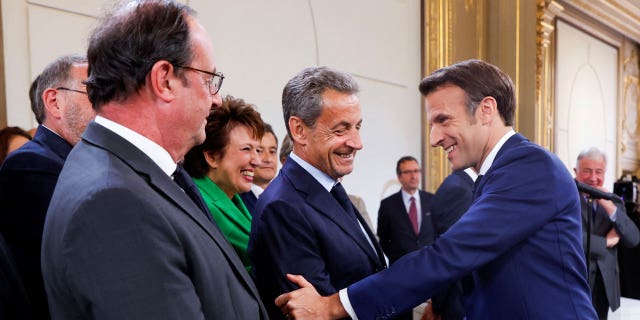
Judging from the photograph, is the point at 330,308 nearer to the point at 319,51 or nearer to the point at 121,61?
the point at 121,61

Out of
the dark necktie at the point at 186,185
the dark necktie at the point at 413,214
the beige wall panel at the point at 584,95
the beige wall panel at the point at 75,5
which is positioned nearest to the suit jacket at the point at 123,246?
the dark necktie at the point at 186,185

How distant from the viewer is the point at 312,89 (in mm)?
1528

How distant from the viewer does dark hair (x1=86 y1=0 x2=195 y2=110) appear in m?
0.95

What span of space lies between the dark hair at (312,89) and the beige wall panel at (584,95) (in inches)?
249

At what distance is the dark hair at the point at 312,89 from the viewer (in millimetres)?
1526

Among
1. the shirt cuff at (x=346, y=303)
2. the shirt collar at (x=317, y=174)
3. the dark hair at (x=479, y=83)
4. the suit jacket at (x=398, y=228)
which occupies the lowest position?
the suit jacket at (x=398, y=228)

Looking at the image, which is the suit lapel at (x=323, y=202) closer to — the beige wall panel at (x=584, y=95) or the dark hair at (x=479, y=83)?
the dark hair at (x=479, y=83)

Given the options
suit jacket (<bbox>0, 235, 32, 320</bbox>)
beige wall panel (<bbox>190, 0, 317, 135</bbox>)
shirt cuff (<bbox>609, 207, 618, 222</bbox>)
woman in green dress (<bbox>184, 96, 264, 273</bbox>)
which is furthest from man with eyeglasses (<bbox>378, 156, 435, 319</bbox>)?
suit jacket (<bbox>0, 235, 32, 320</bbox>)

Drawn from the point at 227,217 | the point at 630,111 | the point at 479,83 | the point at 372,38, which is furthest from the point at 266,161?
the point at 630,111

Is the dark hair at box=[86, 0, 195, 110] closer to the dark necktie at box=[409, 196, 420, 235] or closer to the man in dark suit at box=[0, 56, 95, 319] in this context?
the man in dark suit at box=[0, 56, 95, 319]

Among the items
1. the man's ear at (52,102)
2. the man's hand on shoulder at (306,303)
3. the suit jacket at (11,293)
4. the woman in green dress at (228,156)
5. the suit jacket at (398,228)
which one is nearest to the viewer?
the suit jacket at (11,293)

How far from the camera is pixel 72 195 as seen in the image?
819 mm

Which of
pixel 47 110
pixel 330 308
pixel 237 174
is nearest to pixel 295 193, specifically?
pixel 330 308

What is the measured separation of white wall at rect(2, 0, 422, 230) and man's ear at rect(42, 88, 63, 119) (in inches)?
40.6
